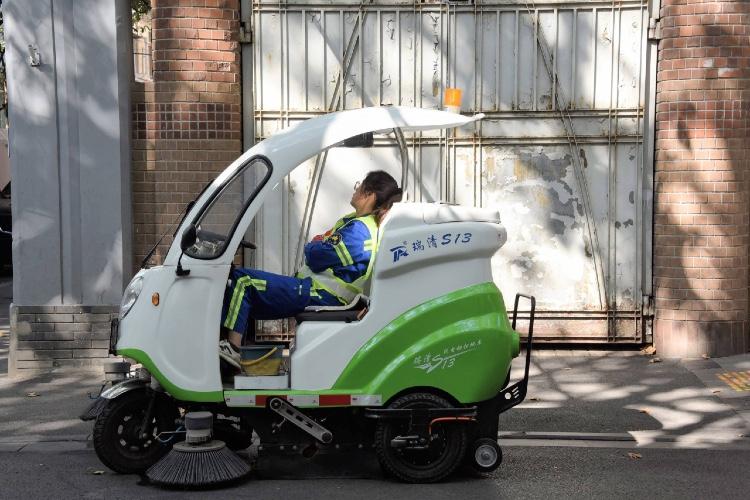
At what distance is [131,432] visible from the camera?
19.8 feet

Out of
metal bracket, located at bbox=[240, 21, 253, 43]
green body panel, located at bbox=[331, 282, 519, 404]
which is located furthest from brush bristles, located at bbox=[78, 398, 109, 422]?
metal bracket, located at bbox=[240, 21, 253, 43]

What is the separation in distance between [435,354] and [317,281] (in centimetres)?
89

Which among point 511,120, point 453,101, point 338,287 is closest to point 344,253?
point 338,287

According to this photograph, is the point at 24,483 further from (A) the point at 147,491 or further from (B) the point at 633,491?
(B) the point at 633,491

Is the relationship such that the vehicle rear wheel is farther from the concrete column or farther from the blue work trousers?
the concrete column

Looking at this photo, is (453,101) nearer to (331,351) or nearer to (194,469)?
(331,351)

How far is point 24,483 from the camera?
608cm

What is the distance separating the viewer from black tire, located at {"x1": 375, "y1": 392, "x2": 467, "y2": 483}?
19.3 feet

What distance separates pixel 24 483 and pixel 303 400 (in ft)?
5.81

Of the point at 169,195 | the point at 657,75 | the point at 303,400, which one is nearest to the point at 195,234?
the point at 303,400

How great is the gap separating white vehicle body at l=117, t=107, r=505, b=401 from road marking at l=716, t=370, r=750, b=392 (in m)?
3.51

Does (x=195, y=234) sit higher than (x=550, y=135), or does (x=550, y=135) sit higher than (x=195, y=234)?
(x=550, y=135)

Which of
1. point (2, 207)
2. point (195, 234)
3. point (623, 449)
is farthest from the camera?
point (2, 207)

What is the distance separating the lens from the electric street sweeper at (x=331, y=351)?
5859mm
